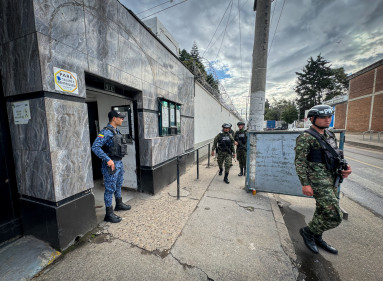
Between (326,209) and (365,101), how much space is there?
25821 mm

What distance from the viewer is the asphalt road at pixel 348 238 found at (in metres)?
1.77

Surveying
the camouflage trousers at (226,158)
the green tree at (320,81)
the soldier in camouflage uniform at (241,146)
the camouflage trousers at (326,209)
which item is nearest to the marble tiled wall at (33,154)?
the camouflage trousers at (326,209)

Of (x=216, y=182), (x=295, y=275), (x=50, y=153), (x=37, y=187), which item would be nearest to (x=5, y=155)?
(x=37, y=187)

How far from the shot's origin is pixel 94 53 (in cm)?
233

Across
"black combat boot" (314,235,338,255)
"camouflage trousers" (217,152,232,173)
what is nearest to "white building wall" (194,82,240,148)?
"camouflage trousers" (217,152,232,173)

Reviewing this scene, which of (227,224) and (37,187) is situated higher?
(37,187)

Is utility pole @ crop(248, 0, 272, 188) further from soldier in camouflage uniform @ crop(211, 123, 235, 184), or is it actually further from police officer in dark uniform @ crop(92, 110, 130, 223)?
police officer in dark uniform @ crop(92, 110, 130, 223)

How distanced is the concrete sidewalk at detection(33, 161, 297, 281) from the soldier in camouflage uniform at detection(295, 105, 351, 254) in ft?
1.42

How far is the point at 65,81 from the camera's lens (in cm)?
196

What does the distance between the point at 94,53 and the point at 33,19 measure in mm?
685

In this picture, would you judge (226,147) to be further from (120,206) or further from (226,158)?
(120,206)

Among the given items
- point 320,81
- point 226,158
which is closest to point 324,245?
point 226,158

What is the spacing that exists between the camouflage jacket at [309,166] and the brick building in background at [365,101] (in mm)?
22705

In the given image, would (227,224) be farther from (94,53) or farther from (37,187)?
(94,53)
